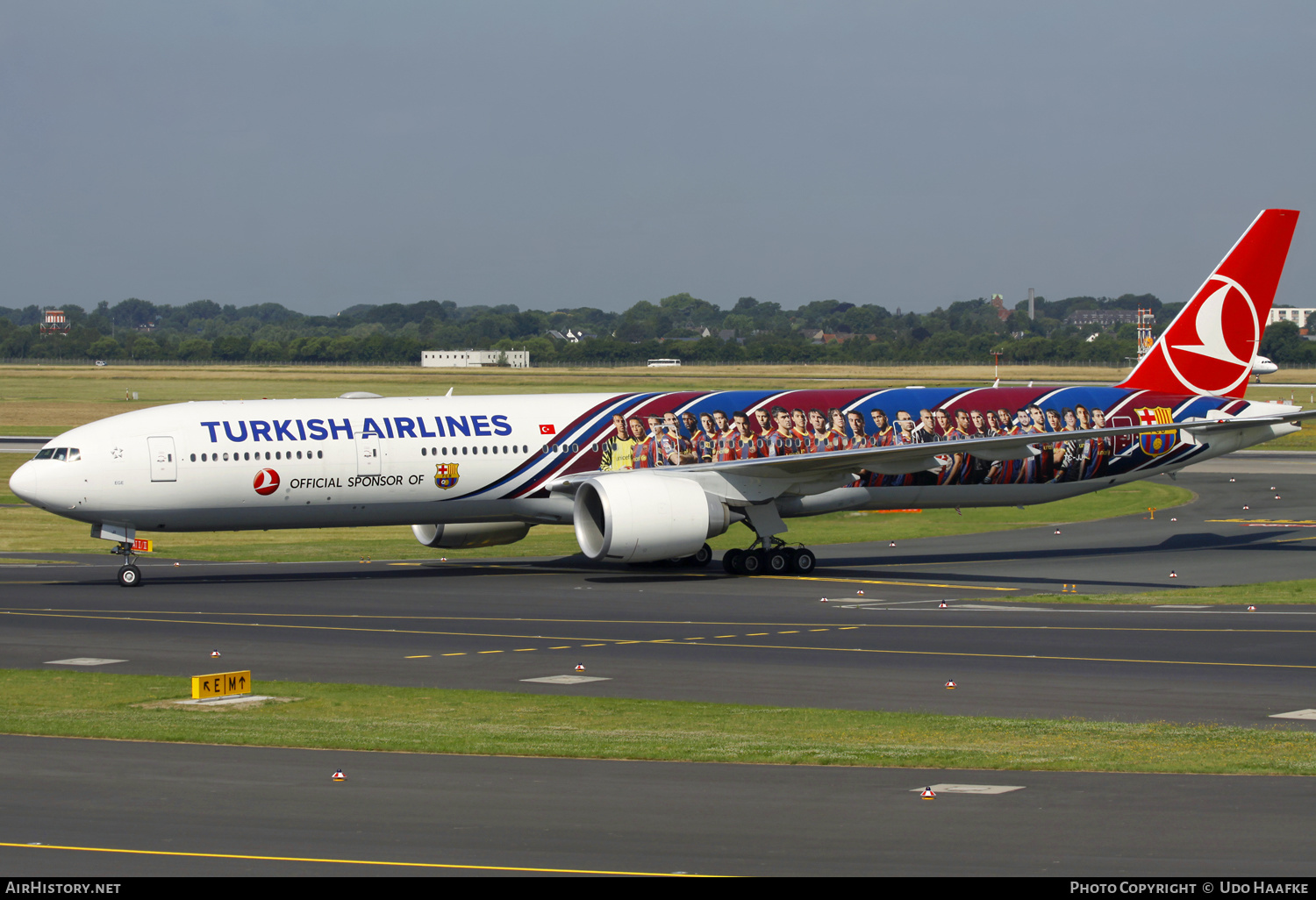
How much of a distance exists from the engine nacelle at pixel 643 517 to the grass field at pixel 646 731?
523 inches

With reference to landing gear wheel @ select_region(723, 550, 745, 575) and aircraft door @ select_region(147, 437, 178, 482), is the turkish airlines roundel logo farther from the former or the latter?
landing gear wheel @ select_region(723, 550, 745, 575)

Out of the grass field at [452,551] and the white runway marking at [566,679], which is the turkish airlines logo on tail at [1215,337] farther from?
the white runway marking at [566,679]

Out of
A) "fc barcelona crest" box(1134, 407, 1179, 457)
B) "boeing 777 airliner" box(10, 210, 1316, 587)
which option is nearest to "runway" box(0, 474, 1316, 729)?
"boeing 777 airliner" box(10, 210, 1316, 587)

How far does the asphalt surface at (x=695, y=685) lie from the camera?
44.7 ft

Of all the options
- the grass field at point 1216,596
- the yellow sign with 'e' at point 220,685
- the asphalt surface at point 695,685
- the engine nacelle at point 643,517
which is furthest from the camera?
the engine nacelle at point 643,517

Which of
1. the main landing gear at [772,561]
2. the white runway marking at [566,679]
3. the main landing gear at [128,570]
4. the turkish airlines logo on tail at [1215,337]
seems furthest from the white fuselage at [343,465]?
the white runway marking at [566,679]

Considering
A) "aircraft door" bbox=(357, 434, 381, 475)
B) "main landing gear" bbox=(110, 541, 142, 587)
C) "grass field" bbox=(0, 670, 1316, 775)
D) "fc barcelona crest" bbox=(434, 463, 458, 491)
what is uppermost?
"aircraft door" bbox=(357, 434, 381, 475)

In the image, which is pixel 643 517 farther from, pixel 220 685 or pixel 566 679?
pixel 220 685

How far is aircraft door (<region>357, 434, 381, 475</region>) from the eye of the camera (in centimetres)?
3800

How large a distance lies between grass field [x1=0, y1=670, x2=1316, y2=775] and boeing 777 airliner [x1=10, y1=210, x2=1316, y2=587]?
13.9m

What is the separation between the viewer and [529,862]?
1316 centimetres

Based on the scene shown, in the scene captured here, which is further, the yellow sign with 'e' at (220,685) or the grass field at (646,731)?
the yellow sign with 'e' at (220,685)

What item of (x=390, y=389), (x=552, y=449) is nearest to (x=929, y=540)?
(x=552, y=449)

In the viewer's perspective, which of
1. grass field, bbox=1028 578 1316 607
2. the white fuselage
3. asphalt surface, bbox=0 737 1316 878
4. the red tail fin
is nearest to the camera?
asphalt surface, bbox=0 737 1316 878
